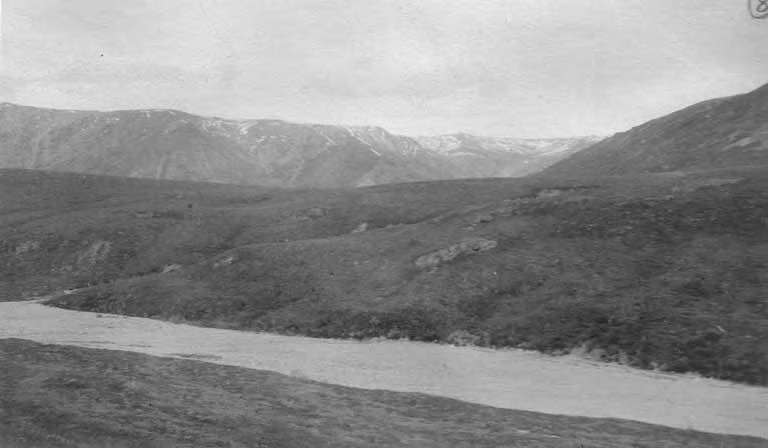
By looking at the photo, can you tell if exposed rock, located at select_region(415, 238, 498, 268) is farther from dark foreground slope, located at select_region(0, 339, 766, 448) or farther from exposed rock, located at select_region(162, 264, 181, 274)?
exposed rock, located at select_region(162, 264, 181, 274)

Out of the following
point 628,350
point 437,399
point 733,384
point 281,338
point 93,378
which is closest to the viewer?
point 93,378

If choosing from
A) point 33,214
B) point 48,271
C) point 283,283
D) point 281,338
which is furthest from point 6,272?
point 281,338

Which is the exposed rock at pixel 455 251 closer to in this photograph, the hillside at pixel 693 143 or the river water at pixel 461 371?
the river water at pixel 461 371

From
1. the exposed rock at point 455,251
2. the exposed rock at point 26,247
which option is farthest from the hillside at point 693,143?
the exposed rock at point 26,247

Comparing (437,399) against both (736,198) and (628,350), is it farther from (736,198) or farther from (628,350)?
(736,198)

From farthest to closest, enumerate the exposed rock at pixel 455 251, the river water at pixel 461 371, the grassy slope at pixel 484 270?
the exposed rock at pixel 455 251 → the grassy slope at pixel 484 270 → the river water at pixel 461 371

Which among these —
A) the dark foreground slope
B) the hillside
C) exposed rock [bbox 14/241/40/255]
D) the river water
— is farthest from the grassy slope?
the hillside
